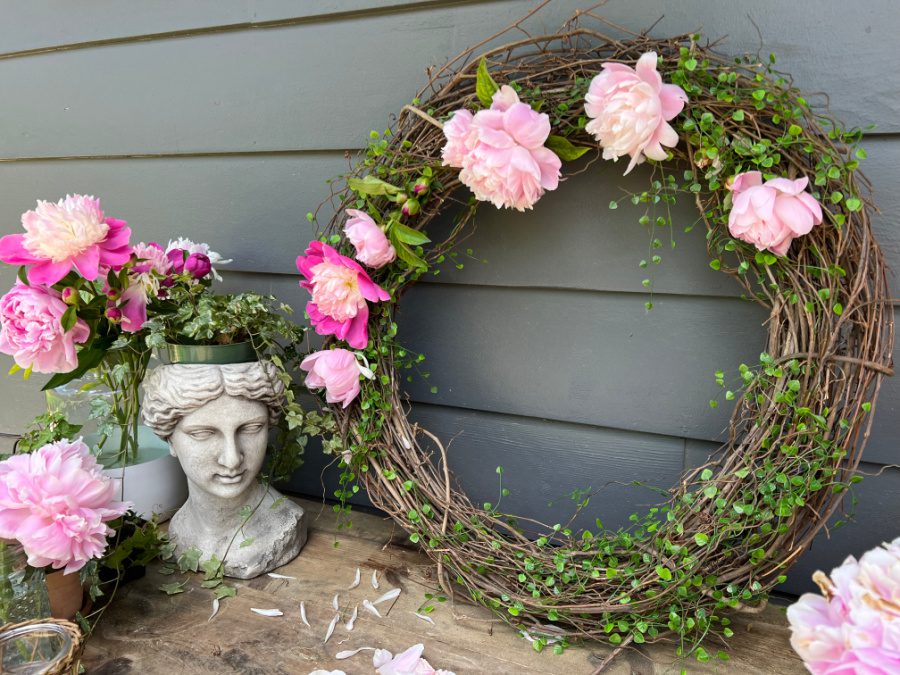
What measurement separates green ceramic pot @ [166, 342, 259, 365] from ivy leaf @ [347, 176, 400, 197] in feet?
1.07

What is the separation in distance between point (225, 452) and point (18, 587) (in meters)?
0.32

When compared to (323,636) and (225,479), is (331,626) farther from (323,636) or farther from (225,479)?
(225,479)

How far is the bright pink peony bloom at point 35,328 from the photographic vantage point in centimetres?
95

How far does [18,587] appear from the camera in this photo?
2.76 ft

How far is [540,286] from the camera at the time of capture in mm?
1128

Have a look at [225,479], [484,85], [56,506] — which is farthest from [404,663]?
[484,85]

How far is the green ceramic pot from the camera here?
1.02 m

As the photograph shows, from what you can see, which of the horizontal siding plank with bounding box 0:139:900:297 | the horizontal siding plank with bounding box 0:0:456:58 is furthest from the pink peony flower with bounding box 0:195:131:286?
the horizontal siding plank with bounding box 0:0:456:58

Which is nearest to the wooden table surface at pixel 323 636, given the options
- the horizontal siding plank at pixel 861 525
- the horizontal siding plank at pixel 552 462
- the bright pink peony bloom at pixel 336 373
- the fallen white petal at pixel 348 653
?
the fallen white petal at pixel 348 653

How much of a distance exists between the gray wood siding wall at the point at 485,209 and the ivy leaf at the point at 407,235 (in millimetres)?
206

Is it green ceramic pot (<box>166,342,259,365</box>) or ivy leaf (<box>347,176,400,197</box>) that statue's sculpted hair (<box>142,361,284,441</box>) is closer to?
green ceramic pot (<box>166,342,259,365</box>)

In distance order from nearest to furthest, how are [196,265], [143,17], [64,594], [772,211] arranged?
[772,211], [64,594], [196,265], [143,17]

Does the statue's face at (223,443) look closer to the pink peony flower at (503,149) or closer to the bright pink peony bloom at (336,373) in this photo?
the bright pink peony bloom at (336,373)

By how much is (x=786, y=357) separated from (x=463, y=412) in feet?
1.98
